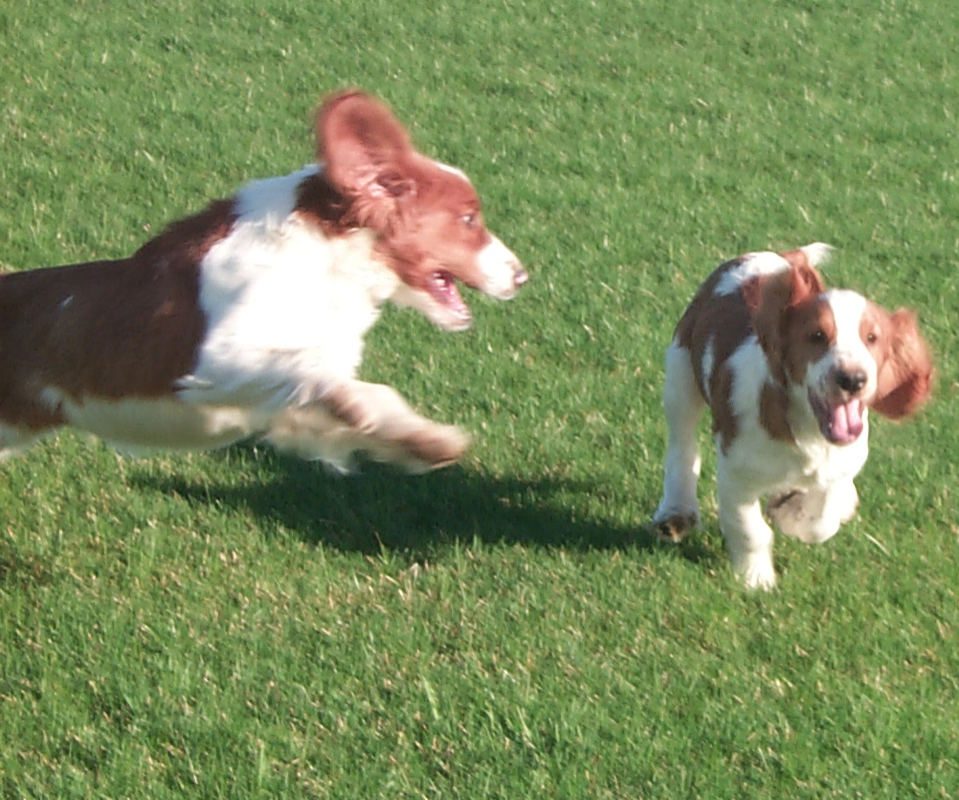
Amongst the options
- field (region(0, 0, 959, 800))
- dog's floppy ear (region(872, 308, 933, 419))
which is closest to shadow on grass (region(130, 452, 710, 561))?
field (region(0, 0, 959, 800))

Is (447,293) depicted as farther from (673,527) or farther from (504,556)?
(673,527)

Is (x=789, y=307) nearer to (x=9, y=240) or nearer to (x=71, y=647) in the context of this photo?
(x=71, y=647)

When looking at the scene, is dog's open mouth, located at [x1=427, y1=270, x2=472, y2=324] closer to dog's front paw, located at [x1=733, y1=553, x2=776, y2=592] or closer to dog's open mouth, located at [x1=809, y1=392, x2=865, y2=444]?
dog's open mouth, located at [x1=809, y1=392, x2=865, y2=444]

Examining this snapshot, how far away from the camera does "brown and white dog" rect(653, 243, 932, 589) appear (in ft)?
15.1

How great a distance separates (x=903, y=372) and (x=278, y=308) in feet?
6.32

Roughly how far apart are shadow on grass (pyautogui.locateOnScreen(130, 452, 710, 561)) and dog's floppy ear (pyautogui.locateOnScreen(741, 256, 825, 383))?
938 mm

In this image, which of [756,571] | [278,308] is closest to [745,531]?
[756,571]

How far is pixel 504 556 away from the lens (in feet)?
17.2

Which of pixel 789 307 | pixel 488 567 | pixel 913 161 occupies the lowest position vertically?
pixel 913 161

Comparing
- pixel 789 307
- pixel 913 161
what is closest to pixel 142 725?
pixel 789 307

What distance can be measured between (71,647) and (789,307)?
2.28 metres

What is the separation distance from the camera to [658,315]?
7.47m

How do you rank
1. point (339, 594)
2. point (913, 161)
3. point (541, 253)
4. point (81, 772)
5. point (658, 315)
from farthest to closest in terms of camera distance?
point (913, 161)
point (541, 253)
point (658, 315)
point (339, 594)
point (81, 772)

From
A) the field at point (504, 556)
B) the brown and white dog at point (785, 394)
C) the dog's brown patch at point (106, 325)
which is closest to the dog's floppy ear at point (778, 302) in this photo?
the brown and white dog at point (785, 394)
